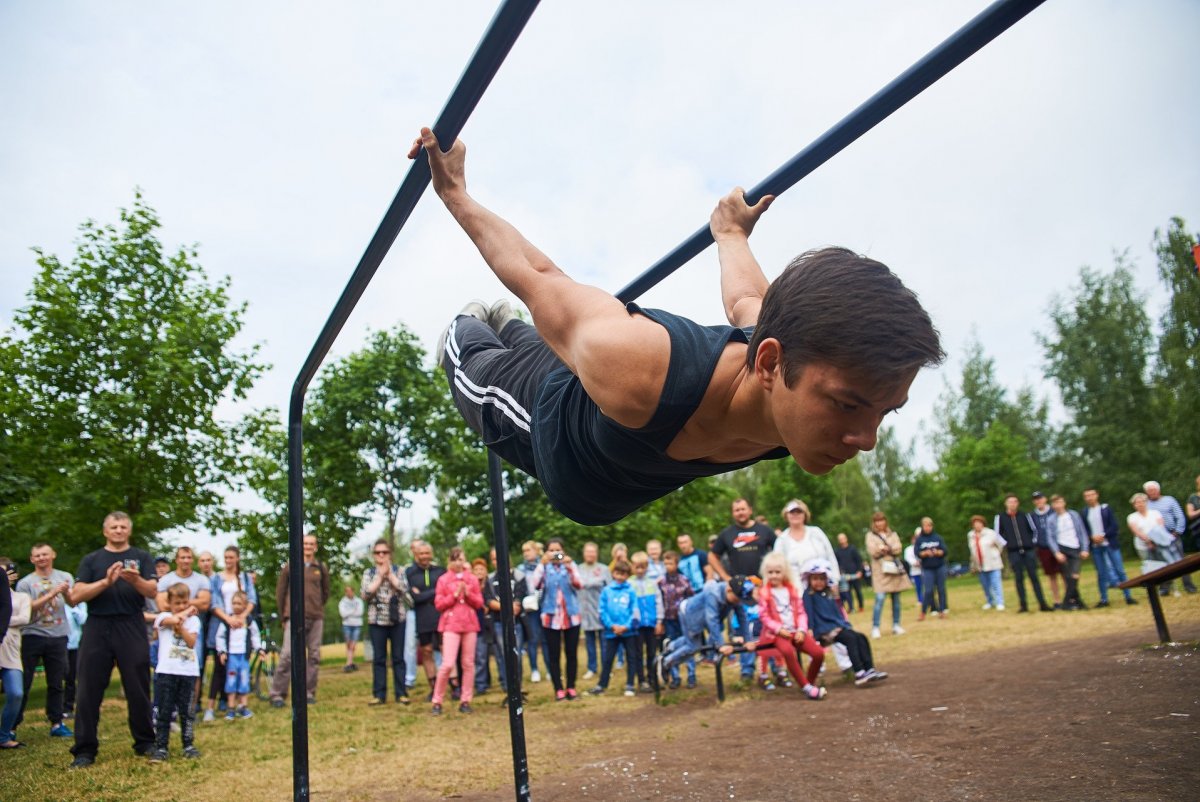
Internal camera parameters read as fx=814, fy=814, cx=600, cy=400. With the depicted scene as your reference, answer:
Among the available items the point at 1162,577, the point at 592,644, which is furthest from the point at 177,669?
the point at 1162,577

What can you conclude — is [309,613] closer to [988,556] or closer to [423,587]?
[423,587]

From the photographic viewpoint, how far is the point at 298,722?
341 centimetres

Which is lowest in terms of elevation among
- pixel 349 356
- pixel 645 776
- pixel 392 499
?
pixel 645 776

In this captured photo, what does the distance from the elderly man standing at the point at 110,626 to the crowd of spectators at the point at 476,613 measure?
0.01m

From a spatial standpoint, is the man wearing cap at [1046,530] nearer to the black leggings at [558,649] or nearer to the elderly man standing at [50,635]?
the black leggings at [558,649]

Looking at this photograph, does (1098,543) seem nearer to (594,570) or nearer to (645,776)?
(594,570)

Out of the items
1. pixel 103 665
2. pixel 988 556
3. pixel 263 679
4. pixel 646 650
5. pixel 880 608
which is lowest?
pixel 263 679

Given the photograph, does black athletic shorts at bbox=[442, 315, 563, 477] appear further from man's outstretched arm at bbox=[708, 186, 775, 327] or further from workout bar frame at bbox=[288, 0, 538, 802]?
man's outstretched arm at bbox=[708, 186, 775, 327]

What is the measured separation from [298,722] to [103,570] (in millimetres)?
3049

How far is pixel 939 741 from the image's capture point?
4.71 metres

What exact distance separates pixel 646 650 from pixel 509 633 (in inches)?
200

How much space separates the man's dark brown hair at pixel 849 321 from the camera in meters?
1.60

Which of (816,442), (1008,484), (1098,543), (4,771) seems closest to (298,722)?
(816,442)

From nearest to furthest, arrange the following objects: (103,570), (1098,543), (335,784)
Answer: (335,784)
(103,570)
(1098,543)
